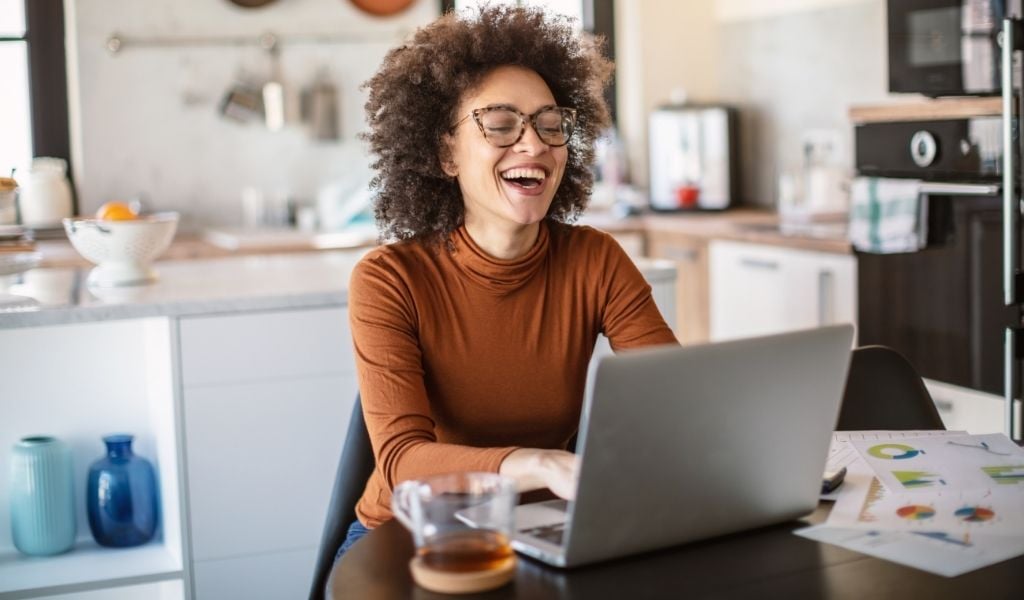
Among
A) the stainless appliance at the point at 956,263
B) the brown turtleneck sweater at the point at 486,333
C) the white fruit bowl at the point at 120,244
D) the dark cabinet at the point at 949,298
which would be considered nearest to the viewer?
the brown turtleneck sweater at the point at 486,333

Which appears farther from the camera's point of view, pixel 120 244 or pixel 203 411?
pixel 120 244

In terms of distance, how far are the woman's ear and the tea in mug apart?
84 centimetres

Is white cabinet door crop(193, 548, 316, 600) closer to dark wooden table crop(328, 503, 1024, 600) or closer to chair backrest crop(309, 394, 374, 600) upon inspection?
chair backrest crop(309, 394, 374, 600)

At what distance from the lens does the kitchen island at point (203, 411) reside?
2.54 meters

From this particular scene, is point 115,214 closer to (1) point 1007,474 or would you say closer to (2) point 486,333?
(2) point 486,333

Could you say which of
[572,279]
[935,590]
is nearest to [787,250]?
[572,279]

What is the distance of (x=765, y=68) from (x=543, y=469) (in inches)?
152

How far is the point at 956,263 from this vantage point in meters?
3.13

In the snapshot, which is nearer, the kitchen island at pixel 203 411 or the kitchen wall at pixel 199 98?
the kitchen island at pixel 203 411

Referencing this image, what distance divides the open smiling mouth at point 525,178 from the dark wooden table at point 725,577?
680mm

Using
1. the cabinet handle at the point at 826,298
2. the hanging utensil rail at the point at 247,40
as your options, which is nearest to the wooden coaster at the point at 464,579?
the cabinet handle at the point at 826,298

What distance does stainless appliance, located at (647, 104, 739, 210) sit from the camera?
4891 mm

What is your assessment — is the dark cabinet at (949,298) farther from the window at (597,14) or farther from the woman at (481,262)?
the window at (597,14)

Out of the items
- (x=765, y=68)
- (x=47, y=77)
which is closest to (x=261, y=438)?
(x=47, y=77)
